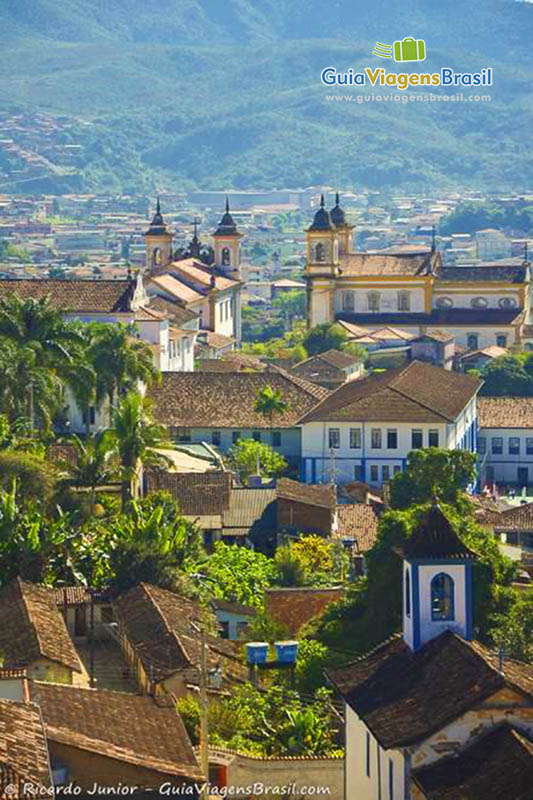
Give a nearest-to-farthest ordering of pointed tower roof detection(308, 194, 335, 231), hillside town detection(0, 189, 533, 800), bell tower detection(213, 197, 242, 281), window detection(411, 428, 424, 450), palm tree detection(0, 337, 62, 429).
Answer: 1. hillside town detection(0, 189, 533, 800)
2. palm tree detection(0, 337, 62, 429)
3. window detection(411, 428, 424, 450)
4. pointed tower roof detection(308, 194, 335, 231)
5. bell tower detection(213, 197, 242, 281)

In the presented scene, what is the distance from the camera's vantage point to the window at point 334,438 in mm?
69125

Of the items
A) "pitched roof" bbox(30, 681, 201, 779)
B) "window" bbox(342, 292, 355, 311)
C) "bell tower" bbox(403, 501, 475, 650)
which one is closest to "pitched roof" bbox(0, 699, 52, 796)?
"pitched roof" bbox(30, 681, 201, 779)

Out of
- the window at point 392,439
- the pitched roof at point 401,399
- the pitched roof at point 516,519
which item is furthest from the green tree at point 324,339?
the pitched roof at point 516,519

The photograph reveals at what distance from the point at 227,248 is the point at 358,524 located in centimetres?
6562

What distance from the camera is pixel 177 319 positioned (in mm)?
90625

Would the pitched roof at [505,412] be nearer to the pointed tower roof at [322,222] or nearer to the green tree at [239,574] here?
the green tree at [239,574]

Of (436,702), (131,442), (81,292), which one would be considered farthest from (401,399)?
(436,702)

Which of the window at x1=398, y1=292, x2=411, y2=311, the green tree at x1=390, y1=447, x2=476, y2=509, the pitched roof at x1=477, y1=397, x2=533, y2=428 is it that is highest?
the window at x1=398, y1=292, x2=411, y2=311

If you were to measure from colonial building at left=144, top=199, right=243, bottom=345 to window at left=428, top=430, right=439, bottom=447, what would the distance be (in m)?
32.0

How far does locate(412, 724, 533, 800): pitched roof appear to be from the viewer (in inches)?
971

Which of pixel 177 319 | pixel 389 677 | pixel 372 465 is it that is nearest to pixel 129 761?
pixel 389 677

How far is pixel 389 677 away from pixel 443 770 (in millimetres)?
3124

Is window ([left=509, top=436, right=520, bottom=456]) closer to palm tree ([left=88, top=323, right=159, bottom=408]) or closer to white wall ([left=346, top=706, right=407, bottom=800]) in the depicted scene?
palm tree ([left=88, top=323, right=159, bottom=408])

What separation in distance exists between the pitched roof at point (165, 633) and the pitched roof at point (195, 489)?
12659 mm
